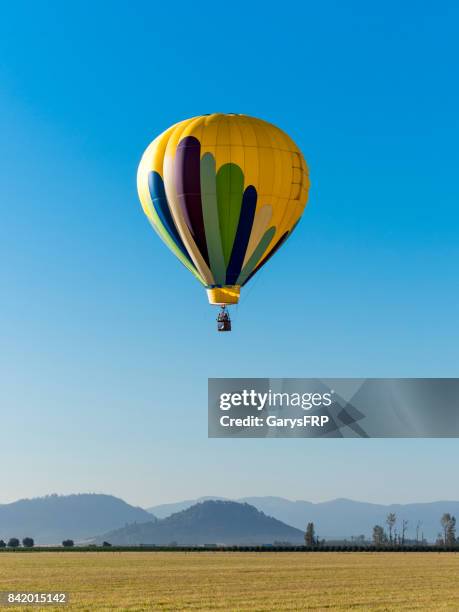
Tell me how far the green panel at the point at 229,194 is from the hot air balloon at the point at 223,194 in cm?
5

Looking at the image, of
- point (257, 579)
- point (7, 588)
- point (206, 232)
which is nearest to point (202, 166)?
point (206, 232)

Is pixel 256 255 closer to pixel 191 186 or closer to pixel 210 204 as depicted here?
pixel 210 204

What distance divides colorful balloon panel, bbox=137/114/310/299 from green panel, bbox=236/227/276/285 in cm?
6

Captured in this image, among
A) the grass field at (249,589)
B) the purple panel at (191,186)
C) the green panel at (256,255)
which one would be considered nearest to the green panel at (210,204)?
the purple panel at (191,186)

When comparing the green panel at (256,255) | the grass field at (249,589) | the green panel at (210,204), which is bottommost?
the grass field at (249,589)

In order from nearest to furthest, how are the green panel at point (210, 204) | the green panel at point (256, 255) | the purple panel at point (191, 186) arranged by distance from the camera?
the green panel at point (210, 204), the purple panel at point (191, 186), the green panel at point (256, 255)

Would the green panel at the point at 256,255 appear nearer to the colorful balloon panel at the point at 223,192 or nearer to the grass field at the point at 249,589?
the colorful balloon panel at the point at 223,192

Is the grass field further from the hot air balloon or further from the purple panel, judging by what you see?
the purple panel

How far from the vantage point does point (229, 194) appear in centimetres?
4925

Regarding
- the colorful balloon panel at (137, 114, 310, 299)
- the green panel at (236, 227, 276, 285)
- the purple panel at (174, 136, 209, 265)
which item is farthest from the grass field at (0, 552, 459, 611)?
the purple panel at (174, 136, 209, 265)

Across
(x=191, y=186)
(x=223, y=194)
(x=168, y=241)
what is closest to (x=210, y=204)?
(x=223, y=194)

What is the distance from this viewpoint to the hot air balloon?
162ft

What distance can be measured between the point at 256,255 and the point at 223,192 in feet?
12.9

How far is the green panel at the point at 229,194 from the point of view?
49.2 m
